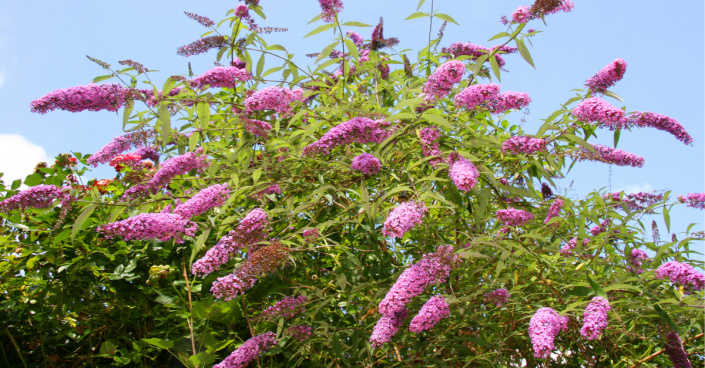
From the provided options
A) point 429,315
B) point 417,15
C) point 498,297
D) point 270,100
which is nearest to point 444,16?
point 417,15

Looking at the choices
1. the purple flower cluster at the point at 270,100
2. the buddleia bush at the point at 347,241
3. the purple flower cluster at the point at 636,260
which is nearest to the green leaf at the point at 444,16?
the buddleia bush at the point at 347,241

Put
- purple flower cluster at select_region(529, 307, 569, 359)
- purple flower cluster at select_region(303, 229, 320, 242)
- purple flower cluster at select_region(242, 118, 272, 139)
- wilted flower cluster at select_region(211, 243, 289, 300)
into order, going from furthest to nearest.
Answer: purple flower cluster at select_region(242, 118, 272, 139)
purple flower cluster at select_region(303, 229, 320, 242)
wilted flower cluster at select_region(211, 243, 289, 300)
purple flower cluster at select_region(529, 307, 569, 359)

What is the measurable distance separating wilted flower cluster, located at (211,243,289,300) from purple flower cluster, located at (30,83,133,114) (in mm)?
915

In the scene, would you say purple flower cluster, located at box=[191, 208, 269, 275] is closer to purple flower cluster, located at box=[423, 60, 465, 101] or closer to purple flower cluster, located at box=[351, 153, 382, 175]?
purple flower cluster, located at box=[351, 153, 382, 175]

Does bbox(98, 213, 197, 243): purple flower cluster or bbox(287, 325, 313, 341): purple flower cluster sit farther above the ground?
bbox(98, 213, 197, 243): purple flower cluster

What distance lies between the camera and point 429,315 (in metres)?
1.75

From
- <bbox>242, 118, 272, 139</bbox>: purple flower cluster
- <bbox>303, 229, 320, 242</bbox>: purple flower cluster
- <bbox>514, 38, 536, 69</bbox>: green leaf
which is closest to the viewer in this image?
<bbox>303, 229, 320, 242</bbox>: purple flower cluster

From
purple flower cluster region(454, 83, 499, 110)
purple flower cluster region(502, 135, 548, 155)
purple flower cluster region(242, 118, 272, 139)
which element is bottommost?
purple flower cluster region(502, 135, 548, 155)

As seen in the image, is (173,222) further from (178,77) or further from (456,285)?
(456,285)

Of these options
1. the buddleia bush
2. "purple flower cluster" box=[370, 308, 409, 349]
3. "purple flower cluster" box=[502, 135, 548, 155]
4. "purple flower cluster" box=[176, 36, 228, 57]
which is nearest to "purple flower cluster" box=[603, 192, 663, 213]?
the buddleia bush

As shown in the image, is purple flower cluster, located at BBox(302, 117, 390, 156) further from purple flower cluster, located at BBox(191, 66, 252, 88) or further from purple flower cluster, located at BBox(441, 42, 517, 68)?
purple flower cluster, located at BBox(441, 42, 517, 68)

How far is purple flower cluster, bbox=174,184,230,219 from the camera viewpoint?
2.11m

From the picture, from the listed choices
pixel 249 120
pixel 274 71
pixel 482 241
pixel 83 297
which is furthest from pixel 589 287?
pixel 83 297

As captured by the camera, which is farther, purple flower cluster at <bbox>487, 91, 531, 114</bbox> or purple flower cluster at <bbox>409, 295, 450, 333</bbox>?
purple flower cluster at <bbox>487, 91, 531, 114</bbox>
